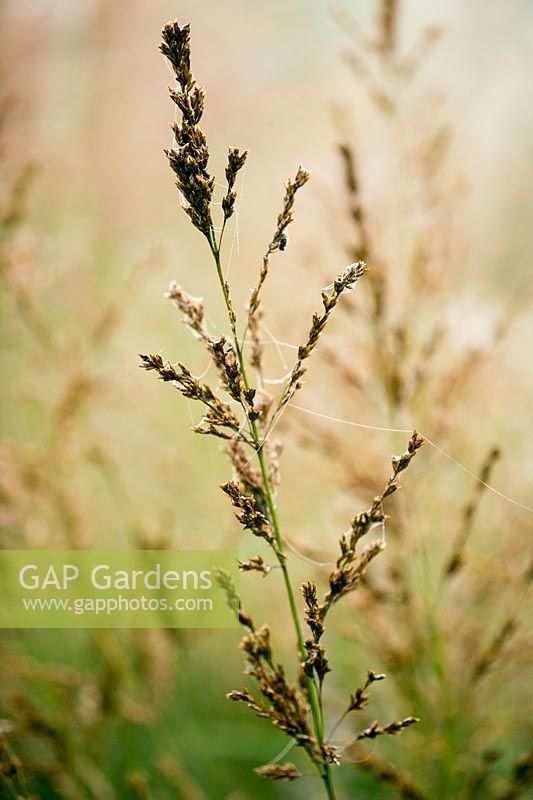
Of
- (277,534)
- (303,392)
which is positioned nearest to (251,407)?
(277,534)

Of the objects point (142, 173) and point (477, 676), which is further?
point (142, 173)

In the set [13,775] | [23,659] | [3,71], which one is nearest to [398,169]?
[13,775]

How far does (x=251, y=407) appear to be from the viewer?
75cm

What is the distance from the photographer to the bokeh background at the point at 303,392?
5.03 ft

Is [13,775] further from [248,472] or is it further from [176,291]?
[176,291]

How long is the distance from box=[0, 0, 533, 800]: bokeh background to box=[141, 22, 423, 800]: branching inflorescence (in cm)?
13

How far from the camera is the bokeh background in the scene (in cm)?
153

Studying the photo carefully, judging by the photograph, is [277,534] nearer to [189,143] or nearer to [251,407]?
[251,407]

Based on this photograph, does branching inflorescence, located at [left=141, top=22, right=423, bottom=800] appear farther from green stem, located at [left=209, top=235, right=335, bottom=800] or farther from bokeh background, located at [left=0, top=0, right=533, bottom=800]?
bokeh background, located at [left=0, top=0, right=533, bottom=800]

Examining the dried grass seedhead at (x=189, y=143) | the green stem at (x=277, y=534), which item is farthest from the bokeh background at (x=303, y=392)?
the green stem at (x=277, y=534)

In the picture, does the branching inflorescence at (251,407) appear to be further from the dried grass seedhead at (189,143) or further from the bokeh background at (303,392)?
the bokeh background at (303,392)

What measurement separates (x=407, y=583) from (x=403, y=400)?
0.51 metres

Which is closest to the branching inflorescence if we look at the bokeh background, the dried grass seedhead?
the dried grass seedhead

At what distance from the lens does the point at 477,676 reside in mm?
1300
